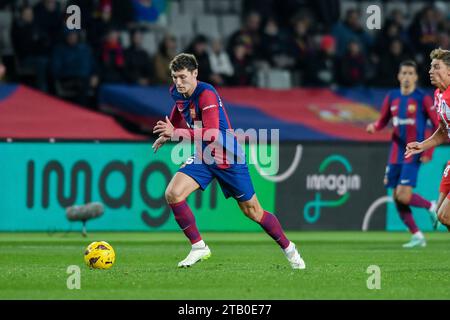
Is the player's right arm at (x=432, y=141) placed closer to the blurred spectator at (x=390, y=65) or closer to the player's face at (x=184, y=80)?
the player's face at (x=184, y=80)

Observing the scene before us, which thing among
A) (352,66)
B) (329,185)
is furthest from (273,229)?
(352,66)

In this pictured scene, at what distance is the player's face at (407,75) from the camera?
15.4 metres

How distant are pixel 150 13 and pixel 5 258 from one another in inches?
385

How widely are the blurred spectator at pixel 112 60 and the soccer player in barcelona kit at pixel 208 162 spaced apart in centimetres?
929

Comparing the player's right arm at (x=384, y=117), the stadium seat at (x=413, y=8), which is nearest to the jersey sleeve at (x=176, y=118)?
the player's right arm at (x=384, y=117)

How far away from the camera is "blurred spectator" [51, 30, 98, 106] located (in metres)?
20.0

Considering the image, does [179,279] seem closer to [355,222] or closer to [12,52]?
[355,222]

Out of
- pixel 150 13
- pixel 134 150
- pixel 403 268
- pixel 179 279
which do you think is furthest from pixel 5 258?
pixel 150 13

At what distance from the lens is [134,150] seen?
711 inches

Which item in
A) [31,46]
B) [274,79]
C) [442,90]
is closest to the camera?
[442,90]

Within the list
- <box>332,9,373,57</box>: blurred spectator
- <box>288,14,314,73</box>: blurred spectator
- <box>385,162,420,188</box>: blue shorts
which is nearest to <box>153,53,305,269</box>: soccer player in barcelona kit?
<box>385,162,420,188</box>: blue shorts

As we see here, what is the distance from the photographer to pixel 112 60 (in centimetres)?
2077

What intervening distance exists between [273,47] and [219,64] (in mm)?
1258

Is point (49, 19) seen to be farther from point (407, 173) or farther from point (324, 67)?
point (407, 173)
